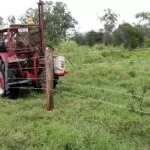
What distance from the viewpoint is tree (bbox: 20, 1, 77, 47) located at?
1391 inches

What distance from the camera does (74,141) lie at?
6.27 metres

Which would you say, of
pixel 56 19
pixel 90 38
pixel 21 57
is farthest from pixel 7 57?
pixel 90 38

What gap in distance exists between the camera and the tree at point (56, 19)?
116 ft

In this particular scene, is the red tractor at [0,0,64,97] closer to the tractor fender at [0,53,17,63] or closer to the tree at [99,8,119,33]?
the tractor fender at [0,53,17,63]

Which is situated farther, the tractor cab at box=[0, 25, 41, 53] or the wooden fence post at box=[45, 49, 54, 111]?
the tractor cab at box=[0, 25, 41, 53]

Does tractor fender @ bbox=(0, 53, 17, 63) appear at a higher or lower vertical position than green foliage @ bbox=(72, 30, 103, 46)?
higher

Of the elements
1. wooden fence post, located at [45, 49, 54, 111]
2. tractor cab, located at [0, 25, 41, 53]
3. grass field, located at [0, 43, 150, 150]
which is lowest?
grass field, located at [0, 43, 150, 150]

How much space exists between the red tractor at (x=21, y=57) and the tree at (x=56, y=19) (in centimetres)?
2195

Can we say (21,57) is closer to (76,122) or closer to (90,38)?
(76,122)

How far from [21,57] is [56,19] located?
83.8 ft

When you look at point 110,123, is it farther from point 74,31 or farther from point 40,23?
point 74,31

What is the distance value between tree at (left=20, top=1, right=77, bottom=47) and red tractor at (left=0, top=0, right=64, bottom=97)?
2195cm

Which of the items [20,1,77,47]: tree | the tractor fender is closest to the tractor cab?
the tractor fender

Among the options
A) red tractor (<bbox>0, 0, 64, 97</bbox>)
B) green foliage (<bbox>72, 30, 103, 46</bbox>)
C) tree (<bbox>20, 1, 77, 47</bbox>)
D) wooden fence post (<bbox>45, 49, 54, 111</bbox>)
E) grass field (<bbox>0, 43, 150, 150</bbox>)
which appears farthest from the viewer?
green foliage (<bbox>72, 30, 103, 46</bbox>)
